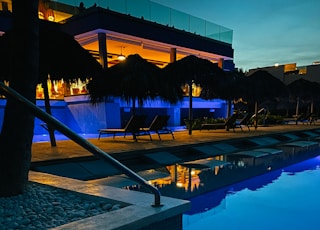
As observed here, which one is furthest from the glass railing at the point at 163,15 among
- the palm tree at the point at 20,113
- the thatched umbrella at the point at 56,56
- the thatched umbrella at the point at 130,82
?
the palm tree at the point at 20,113

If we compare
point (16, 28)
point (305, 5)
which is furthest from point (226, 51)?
point (16, 28)

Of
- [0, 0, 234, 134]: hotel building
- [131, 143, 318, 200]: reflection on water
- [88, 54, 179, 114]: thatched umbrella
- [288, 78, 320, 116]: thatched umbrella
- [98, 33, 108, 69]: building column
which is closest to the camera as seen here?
[131, 143, 318, 200]: reflection on water

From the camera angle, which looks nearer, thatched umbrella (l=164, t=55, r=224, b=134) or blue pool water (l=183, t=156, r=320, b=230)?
blue pool water (l=183, t=156, r=320, b=230)

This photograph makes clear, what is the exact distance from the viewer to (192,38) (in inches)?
712

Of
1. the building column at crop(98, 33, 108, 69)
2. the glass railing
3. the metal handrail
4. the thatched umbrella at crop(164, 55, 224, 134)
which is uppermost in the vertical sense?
the glass railing

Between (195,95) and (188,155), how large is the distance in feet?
39.9

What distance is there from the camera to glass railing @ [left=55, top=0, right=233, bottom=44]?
14163mm

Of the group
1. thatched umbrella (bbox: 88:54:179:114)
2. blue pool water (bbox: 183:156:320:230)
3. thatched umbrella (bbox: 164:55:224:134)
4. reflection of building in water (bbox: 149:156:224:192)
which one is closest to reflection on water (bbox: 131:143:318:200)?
reflection of building in water (bbox: 149:156:224:192)

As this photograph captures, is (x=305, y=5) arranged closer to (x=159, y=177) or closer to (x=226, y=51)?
(x=226, y=51)

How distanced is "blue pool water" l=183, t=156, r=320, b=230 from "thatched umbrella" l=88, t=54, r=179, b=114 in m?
3.96

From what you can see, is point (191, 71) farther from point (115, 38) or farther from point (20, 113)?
point (20, 113)

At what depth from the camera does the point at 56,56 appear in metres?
6.24

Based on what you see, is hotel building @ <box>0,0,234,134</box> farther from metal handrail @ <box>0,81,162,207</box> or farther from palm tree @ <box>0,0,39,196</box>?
metal handrail @ <box>0,81,162,207</box>

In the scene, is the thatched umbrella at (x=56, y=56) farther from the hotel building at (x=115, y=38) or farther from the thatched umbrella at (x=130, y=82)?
the hotel building at (x=115, y=38)
